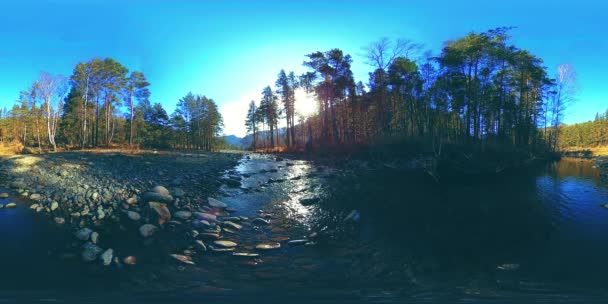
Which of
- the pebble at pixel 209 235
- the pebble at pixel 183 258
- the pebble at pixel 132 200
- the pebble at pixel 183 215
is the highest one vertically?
the pebble at pixel 132 200

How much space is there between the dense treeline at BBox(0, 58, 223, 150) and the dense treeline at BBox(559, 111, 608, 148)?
104409 millimetres

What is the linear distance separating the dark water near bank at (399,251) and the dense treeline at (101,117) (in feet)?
111

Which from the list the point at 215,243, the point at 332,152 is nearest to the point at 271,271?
the point at 215,243

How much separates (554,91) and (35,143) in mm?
89392

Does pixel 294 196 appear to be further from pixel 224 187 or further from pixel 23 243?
pixel 23 243

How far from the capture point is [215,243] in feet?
22.0

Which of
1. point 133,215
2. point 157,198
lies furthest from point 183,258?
point 157,198

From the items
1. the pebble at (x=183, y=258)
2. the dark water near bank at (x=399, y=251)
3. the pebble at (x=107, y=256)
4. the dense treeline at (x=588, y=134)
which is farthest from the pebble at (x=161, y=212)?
the dense treeline at (x=588, y=134)

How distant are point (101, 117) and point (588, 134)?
470 ft

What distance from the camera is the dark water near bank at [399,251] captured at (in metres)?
4.82

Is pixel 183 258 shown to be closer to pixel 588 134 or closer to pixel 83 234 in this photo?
pixel 83 234

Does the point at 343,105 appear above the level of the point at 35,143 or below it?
above

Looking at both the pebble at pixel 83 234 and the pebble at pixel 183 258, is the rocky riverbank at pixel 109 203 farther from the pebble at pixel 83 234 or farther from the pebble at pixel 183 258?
the pebble at pixel 183 258

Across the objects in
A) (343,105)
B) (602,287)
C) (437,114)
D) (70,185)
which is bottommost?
(602,287)
